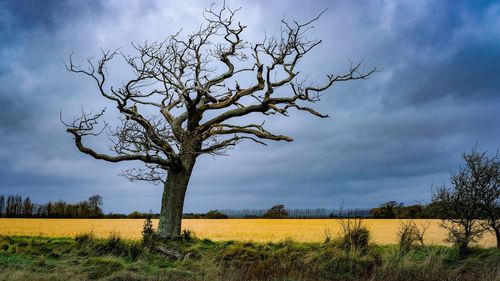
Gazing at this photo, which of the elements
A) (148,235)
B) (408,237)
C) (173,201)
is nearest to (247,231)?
(173,201)

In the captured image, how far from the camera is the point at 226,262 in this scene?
1820 cm

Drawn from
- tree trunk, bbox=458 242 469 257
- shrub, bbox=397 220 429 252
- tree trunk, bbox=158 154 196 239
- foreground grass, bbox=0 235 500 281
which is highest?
tree trunk, bbox=158 154 196 239

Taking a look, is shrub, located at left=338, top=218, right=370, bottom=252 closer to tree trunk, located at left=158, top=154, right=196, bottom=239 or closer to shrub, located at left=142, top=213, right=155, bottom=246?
tree trunk, located at left=158, top=154, right=196, bottom=239

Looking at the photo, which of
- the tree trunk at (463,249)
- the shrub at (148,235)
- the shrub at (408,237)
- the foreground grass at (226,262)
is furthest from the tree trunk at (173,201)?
the tree trunk at (463,249)

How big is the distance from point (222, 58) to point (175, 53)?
245 centimetres

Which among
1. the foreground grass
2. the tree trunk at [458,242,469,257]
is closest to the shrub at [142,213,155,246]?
the foreground grass

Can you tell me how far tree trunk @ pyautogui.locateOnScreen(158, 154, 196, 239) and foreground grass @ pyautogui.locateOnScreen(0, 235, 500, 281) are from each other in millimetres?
979

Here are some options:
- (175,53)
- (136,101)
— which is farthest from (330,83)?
(136,101)

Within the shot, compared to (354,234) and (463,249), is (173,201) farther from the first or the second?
(463,249)

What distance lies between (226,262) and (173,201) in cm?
653

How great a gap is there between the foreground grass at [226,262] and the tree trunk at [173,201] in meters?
0.98

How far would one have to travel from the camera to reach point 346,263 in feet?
57.2

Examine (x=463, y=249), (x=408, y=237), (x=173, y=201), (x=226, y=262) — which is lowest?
(x=226, y=262)

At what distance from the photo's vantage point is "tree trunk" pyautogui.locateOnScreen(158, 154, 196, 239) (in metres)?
23.9
